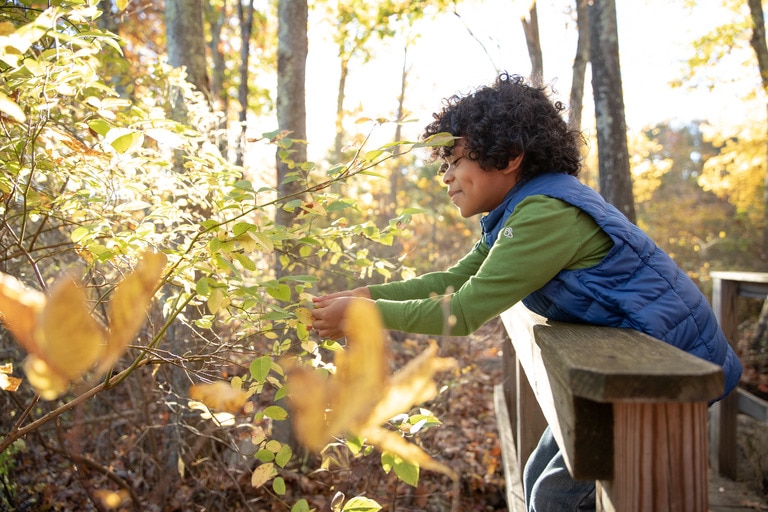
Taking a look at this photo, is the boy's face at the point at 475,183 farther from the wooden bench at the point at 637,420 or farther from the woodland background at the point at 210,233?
the wooden bench at the point at 637,420

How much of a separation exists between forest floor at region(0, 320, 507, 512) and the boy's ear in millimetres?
970

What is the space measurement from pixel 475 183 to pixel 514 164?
15cm

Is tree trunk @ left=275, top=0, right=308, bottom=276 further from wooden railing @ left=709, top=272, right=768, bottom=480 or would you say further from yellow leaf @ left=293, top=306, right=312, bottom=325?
wooden railing @ left=709, top=272, right=768, bottom=480

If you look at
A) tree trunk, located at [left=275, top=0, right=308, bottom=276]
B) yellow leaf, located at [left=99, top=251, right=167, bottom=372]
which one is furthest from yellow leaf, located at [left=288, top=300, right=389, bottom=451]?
tree trunk, located at [left=275, top=0, right=308, bottom=276]

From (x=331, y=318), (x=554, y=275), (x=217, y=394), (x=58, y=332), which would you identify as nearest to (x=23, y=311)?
(x=58, y=332)

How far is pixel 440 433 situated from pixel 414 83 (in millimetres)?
12713

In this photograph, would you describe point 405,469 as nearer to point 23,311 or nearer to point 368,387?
point 368,387

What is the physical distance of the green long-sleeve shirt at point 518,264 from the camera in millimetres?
1461

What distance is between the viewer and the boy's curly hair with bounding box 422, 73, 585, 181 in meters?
1.86

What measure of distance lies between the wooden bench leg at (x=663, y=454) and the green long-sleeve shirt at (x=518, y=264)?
2.05 feet

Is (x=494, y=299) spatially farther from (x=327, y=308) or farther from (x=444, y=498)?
(x=444, y=498)

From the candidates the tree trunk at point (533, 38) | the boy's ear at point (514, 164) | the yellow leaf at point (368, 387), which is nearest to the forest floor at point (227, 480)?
the boy's ear at point (514, 164)

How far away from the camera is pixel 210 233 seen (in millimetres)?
1628

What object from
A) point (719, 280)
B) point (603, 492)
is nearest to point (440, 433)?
point (719, 280)
